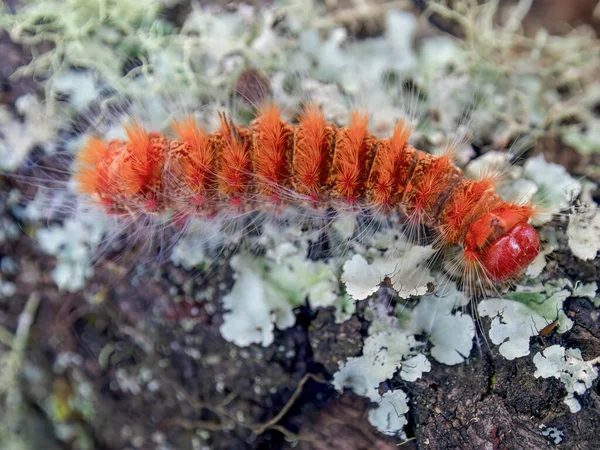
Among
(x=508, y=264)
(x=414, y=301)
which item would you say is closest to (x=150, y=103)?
(x=414, y=301)

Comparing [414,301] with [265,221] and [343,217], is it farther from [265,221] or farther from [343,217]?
[265,221]

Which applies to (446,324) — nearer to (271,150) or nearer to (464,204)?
(464,204)

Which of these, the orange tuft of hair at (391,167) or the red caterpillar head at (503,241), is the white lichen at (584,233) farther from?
the orange tuft of hair at (391,167)

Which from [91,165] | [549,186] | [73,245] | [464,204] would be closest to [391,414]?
[464,204]

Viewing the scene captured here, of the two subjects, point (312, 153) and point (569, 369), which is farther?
point (312, 153)

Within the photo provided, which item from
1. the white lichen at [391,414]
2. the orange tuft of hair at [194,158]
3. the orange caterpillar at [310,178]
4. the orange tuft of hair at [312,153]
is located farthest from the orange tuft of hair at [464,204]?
the orange tuft of hair at [194,158]

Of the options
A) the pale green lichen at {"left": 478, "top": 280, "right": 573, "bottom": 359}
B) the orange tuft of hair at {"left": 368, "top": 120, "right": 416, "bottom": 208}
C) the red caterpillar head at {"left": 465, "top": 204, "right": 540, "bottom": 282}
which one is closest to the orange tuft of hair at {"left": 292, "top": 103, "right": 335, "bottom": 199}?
the orange tuft of hair at {"left": 368, "top": 120, "right": 416, "bottom": 208}

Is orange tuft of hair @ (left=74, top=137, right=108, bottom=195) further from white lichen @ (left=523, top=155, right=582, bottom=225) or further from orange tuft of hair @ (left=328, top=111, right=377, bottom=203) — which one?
white lichen @ (left=523, top=155, right=582, bottom=225)
